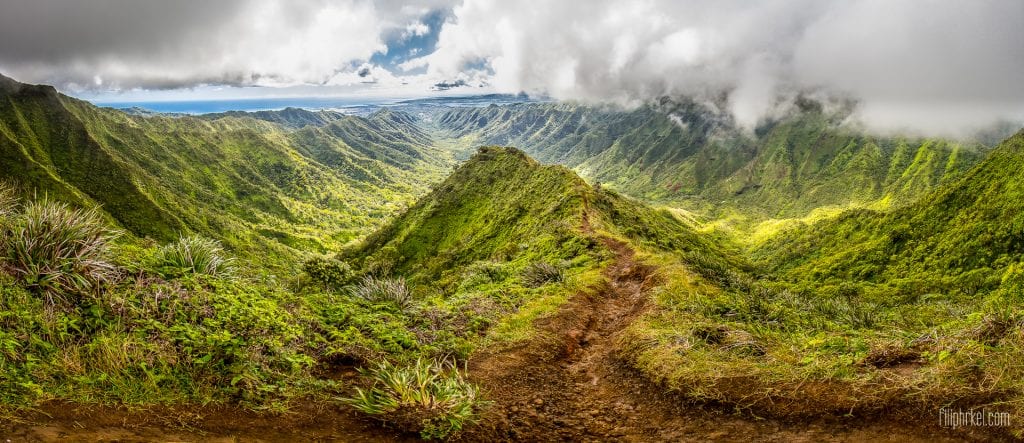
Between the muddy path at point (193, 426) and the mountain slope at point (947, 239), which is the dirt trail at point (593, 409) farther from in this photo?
the mountain slope at point (947, 239)

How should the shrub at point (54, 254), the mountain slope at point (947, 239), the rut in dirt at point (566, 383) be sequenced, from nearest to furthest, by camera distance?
the shrub at point (54, 254) < the rut in dirt at point (566, 383) < the mountain slope at point (947, 239)

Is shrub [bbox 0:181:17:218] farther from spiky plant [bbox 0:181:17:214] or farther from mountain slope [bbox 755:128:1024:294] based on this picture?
mountain slope [bbox 755:128:1024:294]

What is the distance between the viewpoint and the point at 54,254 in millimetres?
7461

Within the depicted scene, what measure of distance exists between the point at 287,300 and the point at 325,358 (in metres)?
2.60

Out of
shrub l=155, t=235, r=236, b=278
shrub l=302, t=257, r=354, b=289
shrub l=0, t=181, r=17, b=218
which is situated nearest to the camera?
shrub l=0, t=181, r=17, b=218

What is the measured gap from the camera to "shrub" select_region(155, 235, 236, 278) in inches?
354

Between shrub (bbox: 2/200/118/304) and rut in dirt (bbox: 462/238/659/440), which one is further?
rut in dirt (bbox: 462/238/659/440)

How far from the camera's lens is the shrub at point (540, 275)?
64.0ft

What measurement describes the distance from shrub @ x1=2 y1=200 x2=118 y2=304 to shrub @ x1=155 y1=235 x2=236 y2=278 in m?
0.99

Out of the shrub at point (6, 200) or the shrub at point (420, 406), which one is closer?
the shrub at point (420, 406)

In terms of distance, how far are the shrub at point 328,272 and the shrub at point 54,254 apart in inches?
797

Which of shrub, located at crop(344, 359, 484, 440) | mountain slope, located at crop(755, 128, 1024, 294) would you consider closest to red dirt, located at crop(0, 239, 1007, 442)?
shrub, located at crop(344, 359, 484, 440)

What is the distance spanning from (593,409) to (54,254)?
9.65 m

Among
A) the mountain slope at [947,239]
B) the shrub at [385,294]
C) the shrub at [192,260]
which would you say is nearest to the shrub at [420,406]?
the shrub at [192,260]
